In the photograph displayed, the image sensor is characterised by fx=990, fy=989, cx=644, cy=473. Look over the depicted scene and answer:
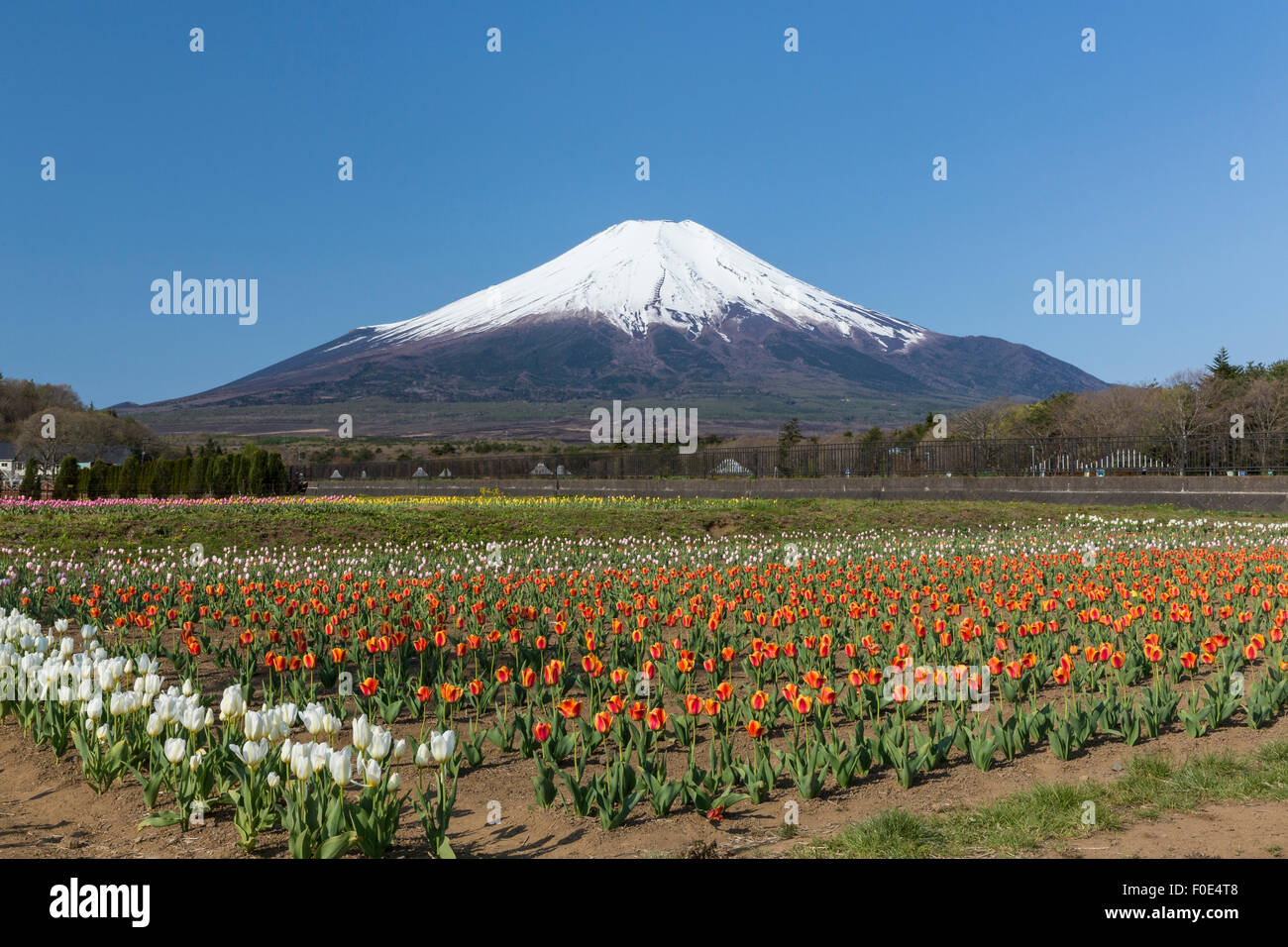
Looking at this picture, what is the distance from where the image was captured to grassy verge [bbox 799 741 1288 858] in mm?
4266

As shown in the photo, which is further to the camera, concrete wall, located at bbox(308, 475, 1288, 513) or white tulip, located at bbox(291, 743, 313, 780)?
concrete wall, located at bbox(308, 475, 1288, 513)

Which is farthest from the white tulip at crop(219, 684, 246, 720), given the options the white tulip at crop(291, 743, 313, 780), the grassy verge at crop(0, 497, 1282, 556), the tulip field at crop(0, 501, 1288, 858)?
the grassy verge at crop(0, 497, 1282, 556)

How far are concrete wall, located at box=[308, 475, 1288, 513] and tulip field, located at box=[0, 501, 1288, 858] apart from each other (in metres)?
11.1

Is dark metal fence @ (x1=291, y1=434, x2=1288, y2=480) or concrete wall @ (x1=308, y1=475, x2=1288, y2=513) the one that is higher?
dark metal fence @ (x1=291, y1=434, x2=1288, y2=480)

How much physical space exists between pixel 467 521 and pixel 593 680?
1183 centimetres

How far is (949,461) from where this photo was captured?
101ft

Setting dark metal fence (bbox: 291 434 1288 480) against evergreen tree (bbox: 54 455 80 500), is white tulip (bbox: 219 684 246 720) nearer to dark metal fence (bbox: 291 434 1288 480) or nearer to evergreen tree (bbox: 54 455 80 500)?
dark metal fence (bbox: 291 434 1288 480)

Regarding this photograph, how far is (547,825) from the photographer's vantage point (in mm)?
4762
